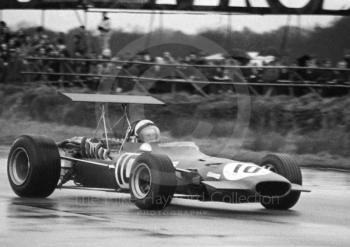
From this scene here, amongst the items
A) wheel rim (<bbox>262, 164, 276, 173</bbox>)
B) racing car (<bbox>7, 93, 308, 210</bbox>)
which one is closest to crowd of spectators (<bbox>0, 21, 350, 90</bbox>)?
racing car (<bbox>7, 93, 308, 210</bbox>)

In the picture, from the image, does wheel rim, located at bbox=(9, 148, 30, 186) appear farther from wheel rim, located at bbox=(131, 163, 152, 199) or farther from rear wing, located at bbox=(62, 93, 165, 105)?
wheel rim, located at bbox=(131, 163, 152, 199)

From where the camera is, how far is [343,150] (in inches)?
885

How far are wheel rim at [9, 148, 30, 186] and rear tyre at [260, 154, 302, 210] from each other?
341 cm

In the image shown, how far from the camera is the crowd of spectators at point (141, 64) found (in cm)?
2545

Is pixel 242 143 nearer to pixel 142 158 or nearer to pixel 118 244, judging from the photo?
pixel 142 158

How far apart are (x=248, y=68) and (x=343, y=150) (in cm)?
447

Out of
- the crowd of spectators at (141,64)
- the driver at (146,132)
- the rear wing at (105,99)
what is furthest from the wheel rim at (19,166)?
the crowd of spectators at (141,64)

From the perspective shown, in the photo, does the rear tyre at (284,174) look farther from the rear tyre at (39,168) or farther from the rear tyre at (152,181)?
the rear tyre at (39,168)

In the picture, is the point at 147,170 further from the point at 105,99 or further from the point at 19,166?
the point at 19,166

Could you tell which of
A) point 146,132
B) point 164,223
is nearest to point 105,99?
point 146,132

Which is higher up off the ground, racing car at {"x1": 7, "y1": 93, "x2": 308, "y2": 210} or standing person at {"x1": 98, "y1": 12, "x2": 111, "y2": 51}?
standing person at {"x1": 98, "y1": 12, "x2": 111, "y2": 51}

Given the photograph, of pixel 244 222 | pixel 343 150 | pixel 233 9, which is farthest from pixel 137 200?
Answer: pixel 233 9

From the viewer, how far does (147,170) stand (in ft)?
41.8

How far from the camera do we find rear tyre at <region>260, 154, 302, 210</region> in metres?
13.3
